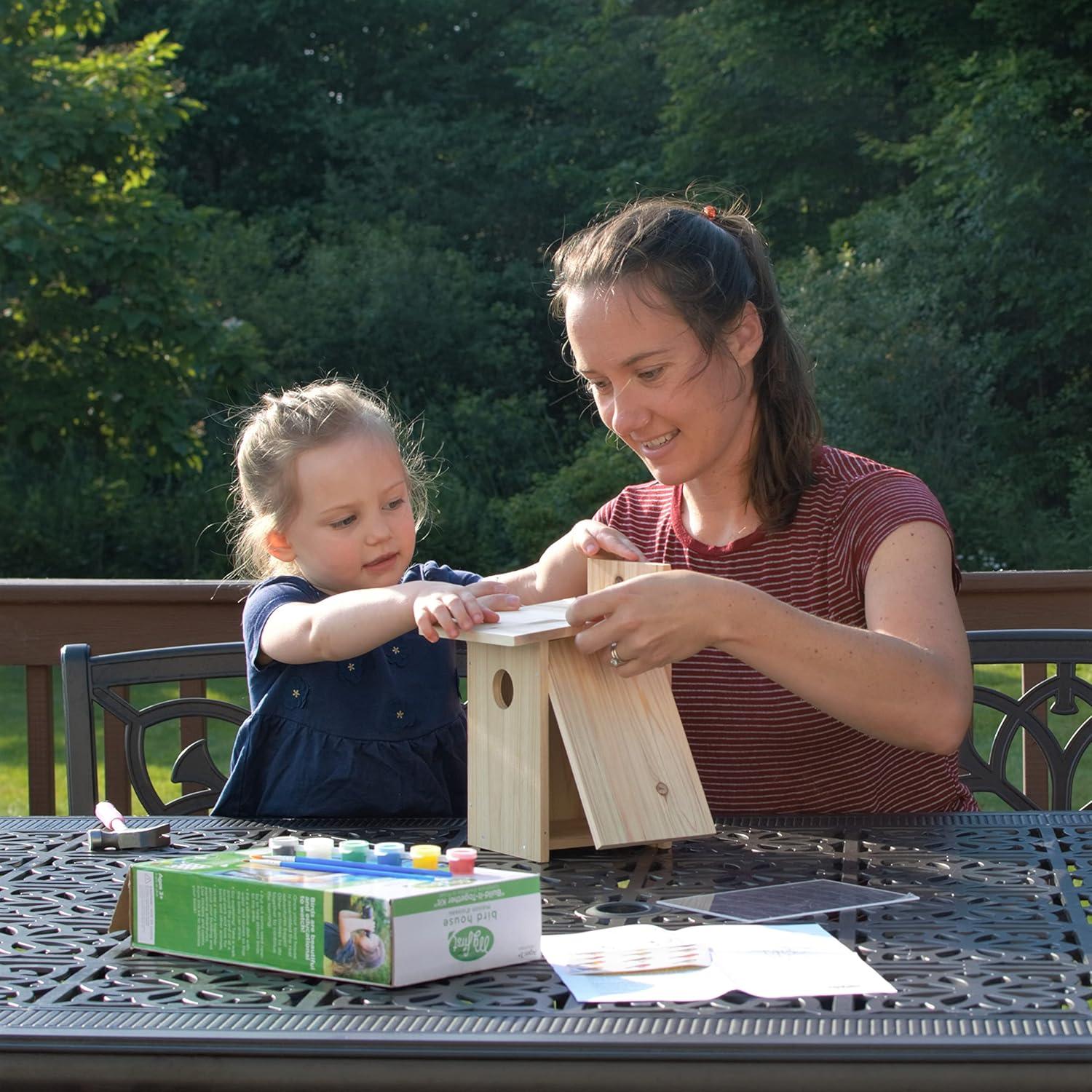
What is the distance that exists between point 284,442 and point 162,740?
490cm

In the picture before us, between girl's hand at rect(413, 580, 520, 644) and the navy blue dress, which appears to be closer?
girl's hand at rect(413, 580, 520, 644)

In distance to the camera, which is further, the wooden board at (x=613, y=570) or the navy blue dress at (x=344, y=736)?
the navy blue dress at (x=344, y=736)

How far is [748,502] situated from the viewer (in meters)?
2.27

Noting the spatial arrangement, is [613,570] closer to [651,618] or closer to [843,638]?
[651,618]

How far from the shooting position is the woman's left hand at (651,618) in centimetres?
162

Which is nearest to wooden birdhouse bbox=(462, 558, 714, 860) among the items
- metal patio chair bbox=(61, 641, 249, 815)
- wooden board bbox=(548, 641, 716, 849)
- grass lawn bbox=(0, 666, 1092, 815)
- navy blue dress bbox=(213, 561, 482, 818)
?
wooden board bbox=(548, 641, 716, 849)

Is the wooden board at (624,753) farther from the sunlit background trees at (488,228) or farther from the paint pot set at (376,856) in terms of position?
the sunlit background trees at (488,228)

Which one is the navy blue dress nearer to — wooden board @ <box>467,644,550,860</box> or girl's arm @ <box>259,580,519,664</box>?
girl's arm @ <box>259,580,519,664</box>

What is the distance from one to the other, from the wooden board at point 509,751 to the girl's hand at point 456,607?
0.16 feet

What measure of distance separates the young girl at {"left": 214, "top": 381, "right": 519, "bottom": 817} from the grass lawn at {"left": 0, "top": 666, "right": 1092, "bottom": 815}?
242 cm

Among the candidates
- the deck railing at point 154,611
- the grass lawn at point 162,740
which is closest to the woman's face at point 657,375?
the deck railing at point 154,611

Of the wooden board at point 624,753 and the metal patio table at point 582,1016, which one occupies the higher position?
the wooden board at point 624,753

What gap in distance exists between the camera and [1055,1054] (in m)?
1.02

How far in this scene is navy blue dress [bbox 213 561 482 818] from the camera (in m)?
2.02
